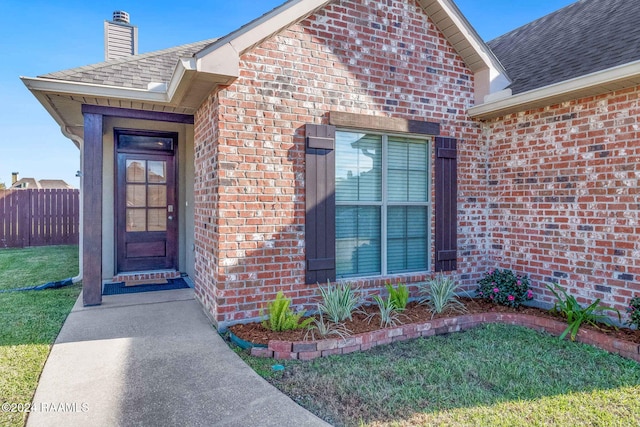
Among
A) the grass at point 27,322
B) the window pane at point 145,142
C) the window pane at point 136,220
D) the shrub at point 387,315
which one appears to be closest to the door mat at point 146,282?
the grass at point 27,322

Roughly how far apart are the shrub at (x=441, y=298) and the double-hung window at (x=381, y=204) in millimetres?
398

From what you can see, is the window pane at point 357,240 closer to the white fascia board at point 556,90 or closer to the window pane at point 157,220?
the white fascia board at point 556,90

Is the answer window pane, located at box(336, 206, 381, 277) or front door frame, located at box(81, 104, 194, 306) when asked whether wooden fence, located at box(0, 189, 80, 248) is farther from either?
window pane, located at box(336, 206, 381, 277)

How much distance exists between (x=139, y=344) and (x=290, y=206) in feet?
6.73

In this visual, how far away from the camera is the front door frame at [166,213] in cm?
637

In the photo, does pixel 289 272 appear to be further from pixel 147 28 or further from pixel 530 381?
pixel 147 28

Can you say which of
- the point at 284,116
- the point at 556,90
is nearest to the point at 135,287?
the point at 284,116

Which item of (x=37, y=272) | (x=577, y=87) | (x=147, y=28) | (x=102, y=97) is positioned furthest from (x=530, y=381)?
(x=147, y=28)

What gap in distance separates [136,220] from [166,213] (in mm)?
491

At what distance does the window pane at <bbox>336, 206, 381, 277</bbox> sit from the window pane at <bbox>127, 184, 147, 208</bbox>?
378 cm

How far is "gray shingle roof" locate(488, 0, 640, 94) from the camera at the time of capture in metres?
4.41

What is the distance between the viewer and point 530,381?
3045 millimetres

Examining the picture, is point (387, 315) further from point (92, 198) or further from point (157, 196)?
point (157, 196)

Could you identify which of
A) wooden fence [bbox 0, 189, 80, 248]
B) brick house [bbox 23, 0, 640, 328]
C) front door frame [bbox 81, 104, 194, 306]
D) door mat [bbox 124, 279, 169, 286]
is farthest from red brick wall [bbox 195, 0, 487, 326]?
wooden fence [bbox 0, 189, 80, 248]
